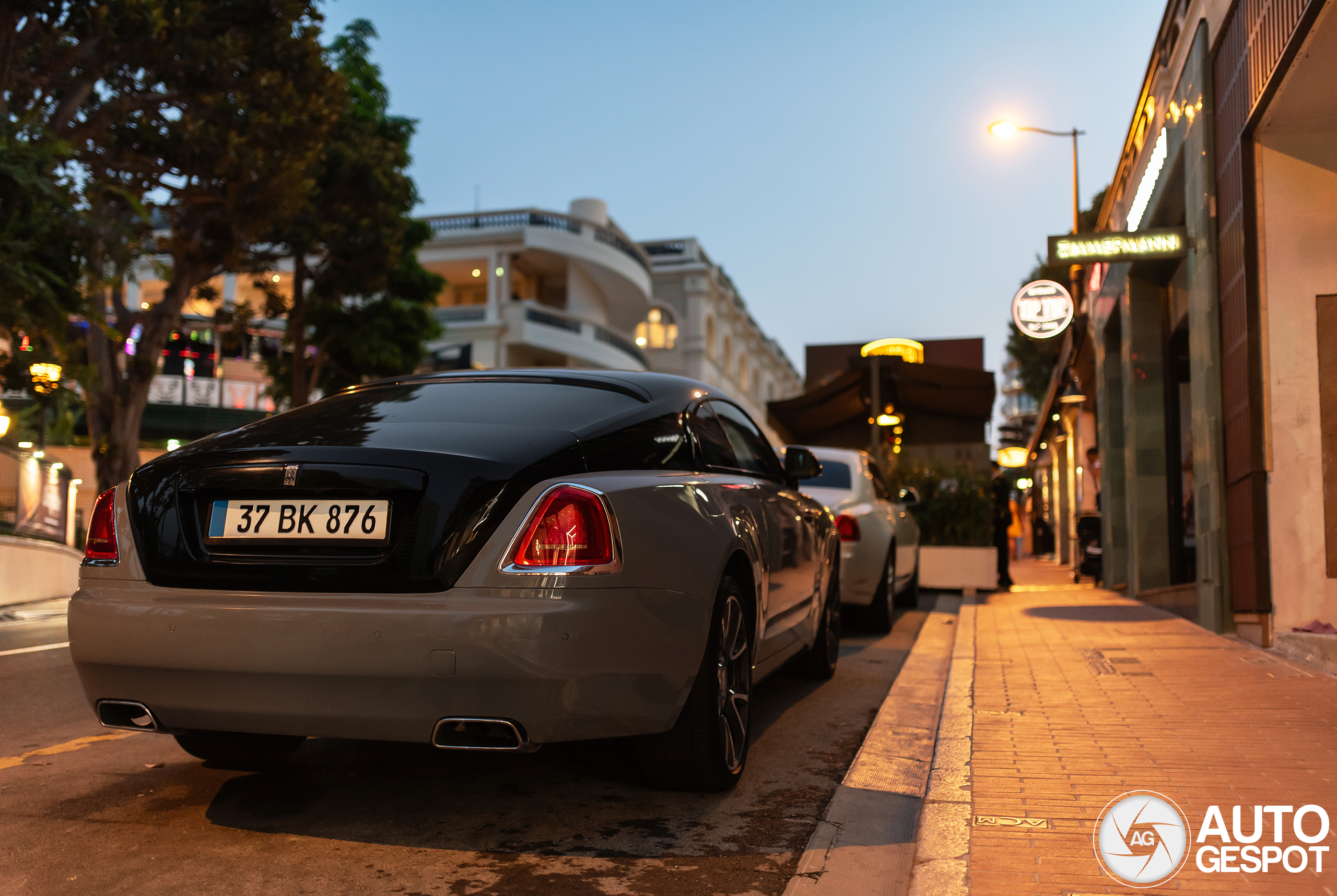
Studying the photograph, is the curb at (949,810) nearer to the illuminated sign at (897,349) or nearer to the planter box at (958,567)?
the planter box at (958,567)

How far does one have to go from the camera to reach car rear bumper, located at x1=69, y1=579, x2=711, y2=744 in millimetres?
3074

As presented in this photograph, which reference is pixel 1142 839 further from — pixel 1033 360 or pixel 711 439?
pixel 1033 360

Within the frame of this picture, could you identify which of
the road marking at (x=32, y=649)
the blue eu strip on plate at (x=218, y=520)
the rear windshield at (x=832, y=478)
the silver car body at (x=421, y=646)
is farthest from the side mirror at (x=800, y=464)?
the road marking at (x=32, y=649)

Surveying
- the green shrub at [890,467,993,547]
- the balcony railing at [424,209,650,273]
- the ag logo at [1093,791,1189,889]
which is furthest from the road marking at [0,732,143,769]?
the balcony railing at [424,209,650,273]

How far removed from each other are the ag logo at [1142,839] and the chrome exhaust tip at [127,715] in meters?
2.76

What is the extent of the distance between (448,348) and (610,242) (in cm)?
863

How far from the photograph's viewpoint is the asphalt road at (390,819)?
3002 millimetres

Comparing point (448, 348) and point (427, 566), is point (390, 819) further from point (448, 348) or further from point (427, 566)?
point (448, 348)

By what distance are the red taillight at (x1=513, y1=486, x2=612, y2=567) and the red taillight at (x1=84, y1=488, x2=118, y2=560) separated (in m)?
1.36

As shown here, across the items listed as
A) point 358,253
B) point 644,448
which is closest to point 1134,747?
point 644,448

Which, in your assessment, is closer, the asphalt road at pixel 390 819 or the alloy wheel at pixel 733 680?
the asphalt road at pixel 390 819

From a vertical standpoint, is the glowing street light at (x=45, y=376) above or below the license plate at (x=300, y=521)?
above

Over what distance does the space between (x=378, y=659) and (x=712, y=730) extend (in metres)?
1.23

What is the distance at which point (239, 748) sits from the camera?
13.3 feet
